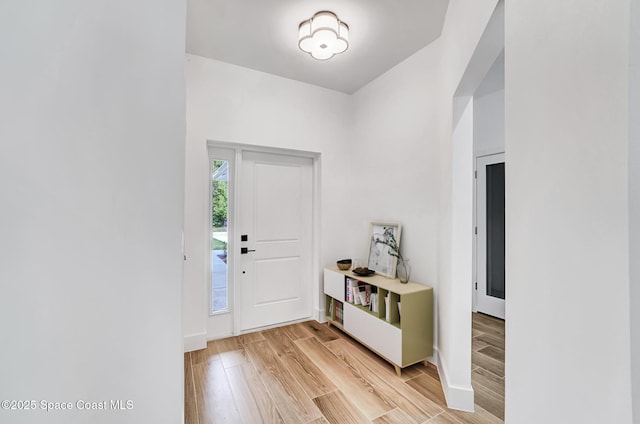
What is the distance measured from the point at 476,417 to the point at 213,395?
176 cm

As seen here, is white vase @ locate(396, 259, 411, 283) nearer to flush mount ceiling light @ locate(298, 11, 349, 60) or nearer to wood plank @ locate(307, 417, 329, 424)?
wood plank @ locate(307, 417, 329, 424)

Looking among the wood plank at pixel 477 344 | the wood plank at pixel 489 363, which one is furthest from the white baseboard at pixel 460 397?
the wood plank at pixel 477 344

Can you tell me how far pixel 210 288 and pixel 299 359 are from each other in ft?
3.74

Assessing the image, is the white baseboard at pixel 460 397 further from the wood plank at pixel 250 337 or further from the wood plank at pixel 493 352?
the wood plank at pixel 250 337

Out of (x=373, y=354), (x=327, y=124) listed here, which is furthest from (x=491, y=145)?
(x=373, y=354)

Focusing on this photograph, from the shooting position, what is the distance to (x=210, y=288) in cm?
269

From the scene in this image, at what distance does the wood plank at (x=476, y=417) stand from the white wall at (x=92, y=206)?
167 centimetres

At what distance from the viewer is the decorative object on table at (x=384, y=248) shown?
259cm

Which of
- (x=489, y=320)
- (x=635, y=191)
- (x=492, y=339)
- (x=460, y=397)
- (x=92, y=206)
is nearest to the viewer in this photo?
(x=635, y=191)

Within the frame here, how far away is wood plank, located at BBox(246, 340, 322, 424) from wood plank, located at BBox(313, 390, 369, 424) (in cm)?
6

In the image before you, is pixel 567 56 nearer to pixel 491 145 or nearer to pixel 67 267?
pixel 67 267

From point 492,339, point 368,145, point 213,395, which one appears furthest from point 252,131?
point 492,339

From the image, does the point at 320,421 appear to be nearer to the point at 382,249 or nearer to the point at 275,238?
the point at 382,249

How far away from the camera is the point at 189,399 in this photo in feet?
5.96
